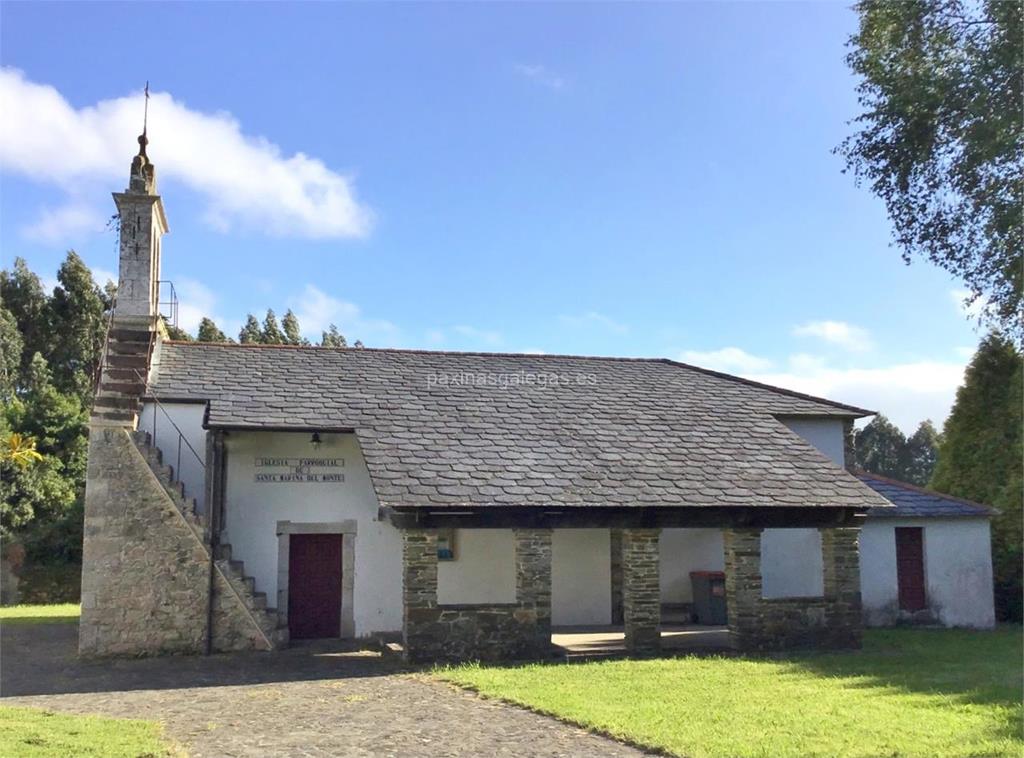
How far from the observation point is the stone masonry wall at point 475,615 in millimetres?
12773

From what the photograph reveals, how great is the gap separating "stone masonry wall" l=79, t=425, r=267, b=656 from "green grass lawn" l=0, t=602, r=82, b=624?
4576 mm

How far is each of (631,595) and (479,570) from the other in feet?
12.5

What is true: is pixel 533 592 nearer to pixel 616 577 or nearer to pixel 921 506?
pixel 616 577

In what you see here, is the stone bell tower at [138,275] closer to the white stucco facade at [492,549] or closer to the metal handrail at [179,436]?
the metal handrail at [179,436]

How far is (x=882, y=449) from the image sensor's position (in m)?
47.8

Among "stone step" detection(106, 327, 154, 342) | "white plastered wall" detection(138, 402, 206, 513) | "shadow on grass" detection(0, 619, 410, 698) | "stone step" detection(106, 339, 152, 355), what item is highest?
"stone step" detection(106, 327, 154, 342)

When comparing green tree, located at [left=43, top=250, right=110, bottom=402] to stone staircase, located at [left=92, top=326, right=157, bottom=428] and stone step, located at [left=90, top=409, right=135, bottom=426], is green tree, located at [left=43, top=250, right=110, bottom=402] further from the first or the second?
stone step, located at [left=90, top=409, right=135, bottom=426]

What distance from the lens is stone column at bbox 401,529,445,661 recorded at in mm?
12734

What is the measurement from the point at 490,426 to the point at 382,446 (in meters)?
2.29

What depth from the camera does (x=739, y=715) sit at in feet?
30.0

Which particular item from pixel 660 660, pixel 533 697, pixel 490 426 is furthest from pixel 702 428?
pixel 533 697

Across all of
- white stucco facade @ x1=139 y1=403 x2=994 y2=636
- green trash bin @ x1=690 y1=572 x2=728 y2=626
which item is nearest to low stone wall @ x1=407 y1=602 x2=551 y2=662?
white stucco facade @ x1=139 y1=403 x2=994 y2=636

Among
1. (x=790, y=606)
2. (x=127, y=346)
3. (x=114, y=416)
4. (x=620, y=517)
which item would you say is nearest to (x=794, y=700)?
(x=620, y=517)

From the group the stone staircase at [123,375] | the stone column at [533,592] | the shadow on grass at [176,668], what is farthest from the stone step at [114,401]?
the stone column at [533,592]
